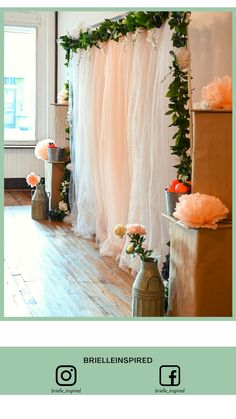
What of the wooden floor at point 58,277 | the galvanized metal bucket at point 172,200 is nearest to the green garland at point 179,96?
the galvanized metal bucket at point 172,200

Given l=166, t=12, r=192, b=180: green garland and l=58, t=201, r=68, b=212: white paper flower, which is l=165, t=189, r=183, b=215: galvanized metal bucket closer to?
l=166, t=12, r=192, b=180: green garland

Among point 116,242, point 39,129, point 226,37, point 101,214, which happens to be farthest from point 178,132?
point 39,129

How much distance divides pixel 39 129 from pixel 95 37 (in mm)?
3040

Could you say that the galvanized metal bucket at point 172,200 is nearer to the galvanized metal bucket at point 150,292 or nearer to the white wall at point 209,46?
the galvanized metal bucket at point 150,292

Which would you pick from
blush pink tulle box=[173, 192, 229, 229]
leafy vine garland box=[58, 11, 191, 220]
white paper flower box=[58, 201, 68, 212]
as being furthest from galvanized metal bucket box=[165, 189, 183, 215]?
white paper flower box=[58, 201, 68, 212]

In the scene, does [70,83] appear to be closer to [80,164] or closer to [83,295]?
[80,164]

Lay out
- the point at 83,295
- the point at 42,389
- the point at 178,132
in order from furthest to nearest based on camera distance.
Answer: the point at 83,295, the point at 178,132, the point at 42,389

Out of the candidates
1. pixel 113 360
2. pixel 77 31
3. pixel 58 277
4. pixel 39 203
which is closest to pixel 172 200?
pixel 58 277

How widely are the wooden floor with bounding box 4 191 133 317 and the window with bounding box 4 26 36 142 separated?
2483mm

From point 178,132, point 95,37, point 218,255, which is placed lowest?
point 218,255

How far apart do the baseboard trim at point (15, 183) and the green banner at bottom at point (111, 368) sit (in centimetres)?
615

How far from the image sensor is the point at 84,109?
486 cm

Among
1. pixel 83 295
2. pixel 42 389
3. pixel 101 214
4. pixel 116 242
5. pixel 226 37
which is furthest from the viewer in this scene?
pixel 101 214

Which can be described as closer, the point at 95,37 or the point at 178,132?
the point at 178,132
